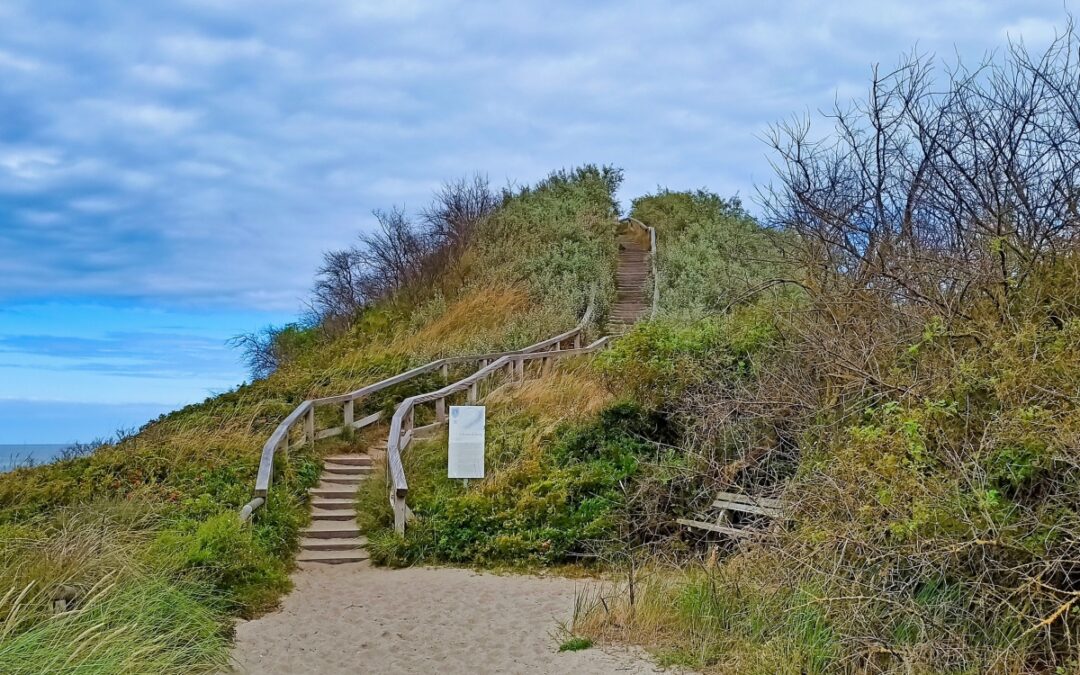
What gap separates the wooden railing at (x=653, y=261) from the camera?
963 inches

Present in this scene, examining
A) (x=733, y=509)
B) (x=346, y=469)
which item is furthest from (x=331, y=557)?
(x=733, y=509)

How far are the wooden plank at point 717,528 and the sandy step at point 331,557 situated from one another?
4259mm

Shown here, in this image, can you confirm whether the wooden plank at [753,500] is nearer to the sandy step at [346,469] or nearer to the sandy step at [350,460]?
the sandy step at [346,469]

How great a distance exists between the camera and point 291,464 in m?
12.9

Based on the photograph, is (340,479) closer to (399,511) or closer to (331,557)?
(399,511)

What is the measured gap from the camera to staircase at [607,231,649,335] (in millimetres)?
24500

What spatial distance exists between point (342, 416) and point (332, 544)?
14.1 feet

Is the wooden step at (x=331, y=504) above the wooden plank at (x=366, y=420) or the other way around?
the other way around

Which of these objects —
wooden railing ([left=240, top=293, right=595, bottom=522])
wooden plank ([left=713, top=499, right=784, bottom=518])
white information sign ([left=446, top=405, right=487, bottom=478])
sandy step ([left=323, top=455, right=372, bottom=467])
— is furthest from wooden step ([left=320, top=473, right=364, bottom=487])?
wooden plank ([left=713, top=499, right=784, bottom=518])

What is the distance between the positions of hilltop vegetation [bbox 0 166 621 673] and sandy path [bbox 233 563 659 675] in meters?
0.46

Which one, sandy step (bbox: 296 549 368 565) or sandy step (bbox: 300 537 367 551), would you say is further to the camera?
sandy step (bbox: 300 537 367 551)

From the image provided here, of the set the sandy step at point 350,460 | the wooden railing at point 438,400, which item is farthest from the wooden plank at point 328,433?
the wooden railing at point 438,400

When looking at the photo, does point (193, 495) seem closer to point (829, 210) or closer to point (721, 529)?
point (721, 529)

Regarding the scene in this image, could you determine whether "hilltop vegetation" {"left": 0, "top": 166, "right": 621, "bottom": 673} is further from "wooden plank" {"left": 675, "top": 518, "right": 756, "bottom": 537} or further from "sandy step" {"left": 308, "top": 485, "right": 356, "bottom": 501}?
"wooden plank" {"left": 675, "top": 518, "right": 756, "bottom": 537}
